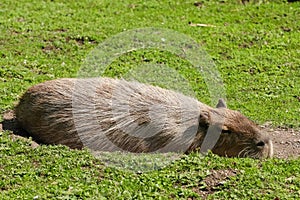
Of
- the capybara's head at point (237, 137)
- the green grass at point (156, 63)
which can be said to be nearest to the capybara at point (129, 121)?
the capybara's head at point (237, 137)

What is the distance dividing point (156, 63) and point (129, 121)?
3185 millimetres

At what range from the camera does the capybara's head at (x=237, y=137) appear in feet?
23.7

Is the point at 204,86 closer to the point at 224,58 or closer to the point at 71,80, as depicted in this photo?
the point at 224,58

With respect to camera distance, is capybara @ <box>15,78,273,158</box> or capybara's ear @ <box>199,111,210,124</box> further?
capybara's ear @ <box>199,111,210,124</box>

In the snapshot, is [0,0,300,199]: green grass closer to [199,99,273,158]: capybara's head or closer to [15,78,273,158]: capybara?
[15,78,273,158]: capybara

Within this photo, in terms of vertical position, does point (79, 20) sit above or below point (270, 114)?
above

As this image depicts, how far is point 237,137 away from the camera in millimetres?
7289

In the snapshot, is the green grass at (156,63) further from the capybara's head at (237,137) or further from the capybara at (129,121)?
the capybara's head at (237,137)

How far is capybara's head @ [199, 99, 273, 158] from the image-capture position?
7.23m

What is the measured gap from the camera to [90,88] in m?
7.22

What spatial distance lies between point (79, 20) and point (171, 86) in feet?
9.09

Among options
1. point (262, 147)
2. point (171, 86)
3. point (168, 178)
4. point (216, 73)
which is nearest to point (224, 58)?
point (216, 73)

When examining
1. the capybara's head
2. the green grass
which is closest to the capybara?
the capybara's head

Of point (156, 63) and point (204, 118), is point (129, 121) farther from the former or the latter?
point (156, 63)
